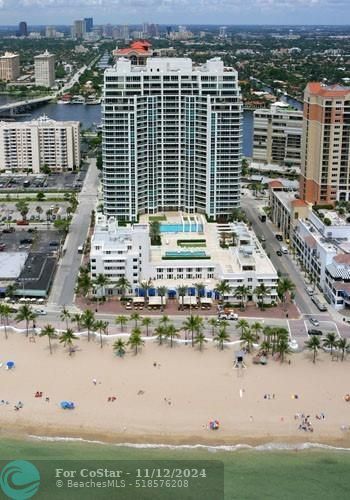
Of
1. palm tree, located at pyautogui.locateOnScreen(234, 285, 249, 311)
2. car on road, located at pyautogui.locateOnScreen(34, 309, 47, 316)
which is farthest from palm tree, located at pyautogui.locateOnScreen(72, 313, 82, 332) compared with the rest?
palm tree, located at pyautogui.locateOnScreen(234, 285, 249, 311)

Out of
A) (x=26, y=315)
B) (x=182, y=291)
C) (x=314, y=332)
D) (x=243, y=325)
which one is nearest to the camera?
(x=243, y=325)

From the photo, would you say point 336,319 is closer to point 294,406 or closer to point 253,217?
point 294,406

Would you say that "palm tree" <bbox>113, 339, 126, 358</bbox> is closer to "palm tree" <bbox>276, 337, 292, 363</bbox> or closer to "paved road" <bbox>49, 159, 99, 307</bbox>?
"paved road" <bbox>49, 159, 99, 307</bbox>

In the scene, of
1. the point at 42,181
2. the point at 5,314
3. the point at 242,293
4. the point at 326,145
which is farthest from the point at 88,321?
the point at 42,181

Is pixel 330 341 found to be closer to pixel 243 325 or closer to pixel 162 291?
pixel 243 325

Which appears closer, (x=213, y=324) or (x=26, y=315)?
(x=213, y=324)

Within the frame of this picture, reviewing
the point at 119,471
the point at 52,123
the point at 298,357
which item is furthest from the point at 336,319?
the point at 52,123

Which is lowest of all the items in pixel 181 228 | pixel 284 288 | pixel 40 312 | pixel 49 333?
pixel 40 312
